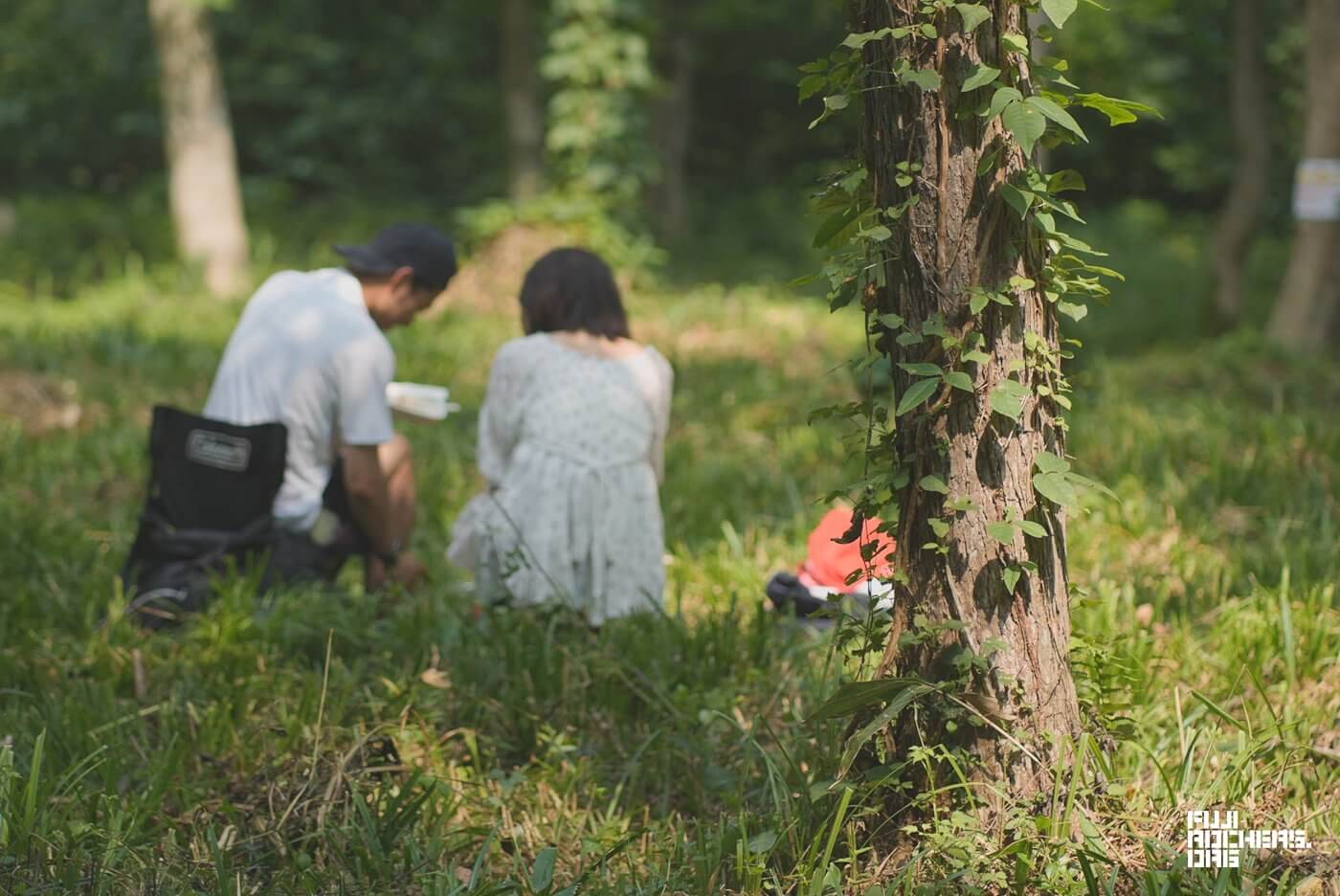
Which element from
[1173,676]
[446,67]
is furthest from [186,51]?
[1173,676]

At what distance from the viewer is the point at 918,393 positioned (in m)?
2.46

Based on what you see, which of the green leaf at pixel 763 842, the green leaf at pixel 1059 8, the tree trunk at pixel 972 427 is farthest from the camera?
the green leaf at pixel 763 842

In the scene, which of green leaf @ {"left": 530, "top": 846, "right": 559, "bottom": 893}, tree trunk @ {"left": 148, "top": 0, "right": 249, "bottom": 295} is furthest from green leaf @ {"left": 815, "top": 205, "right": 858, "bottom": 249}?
tree trunk @ {"left": 148, "top": 0, "right": 249, "bottom": 295}

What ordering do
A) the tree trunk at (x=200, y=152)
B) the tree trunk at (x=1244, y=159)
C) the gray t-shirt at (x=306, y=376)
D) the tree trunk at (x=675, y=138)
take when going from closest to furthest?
1. the gray t-shirt at (x=306, y=376)
2. the tree trunk at (x=1244, y=159)
3. the tree trunk at (x=200, y=152)
4. the tree trunk at (x=675, y=138)

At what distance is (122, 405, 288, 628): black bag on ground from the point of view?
14.5 ft

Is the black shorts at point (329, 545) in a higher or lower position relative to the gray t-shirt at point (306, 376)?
lower

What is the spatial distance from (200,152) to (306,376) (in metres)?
9.07

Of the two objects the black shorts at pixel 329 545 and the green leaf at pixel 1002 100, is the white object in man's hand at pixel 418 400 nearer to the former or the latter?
the black shorts at pixel 329 545

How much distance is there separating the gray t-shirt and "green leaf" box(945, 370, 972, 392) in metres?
2.64

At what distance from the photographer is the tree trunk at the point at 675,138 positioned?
18.4 meters

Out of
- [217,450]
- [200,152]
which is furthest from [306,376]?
[200,152]

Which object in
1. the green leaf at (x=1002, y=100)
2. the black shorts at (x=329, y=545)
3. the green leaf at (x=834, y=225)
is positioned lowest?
the black shorts at (x=329, y=545)

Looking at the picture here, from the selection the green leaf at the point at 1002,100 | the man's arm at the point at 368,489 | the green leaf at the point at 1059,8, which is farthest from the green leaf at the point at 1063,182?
the man's arm at the point at 368,489

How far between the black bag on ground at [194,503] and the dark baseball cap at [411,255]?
772 mm
